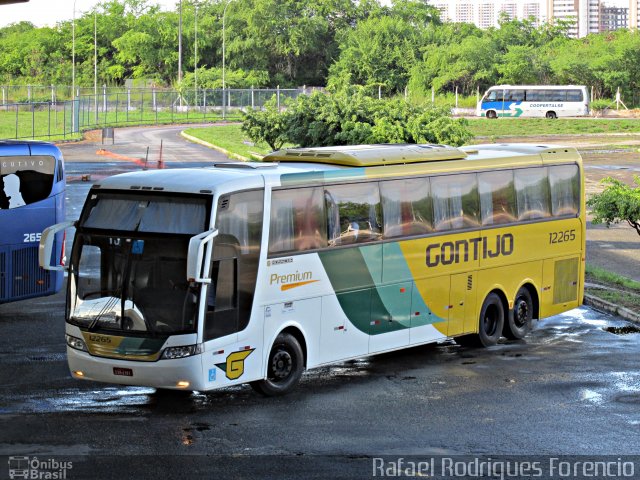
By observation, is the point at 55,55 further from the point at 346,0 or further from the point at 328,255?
the point at 328,255

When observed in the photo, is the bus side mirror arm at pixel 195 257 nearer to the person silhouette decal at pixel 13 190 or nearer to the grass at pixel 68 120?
the person silhouette decal at pixel 13 190

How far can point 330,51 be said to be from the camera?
126 meters

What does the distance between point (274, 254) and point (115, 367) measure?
2.45m

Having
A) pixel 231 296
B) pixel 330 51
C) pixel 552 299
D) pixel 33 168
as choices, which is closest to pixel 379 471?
pixel 231 296

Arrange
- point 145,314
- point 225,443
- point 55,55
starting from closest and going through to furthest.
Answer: point 225,443
point 145,314
point 55,55

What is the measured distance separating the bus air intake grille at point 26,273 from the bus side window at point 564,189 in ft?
29.5

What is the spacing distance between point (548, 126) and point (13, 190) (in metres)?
67.8

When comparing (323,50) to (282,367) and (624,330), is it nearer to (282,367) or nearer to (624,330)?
(624,330)

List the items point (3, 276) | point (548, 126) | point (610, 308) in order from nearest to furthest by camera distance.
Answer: point (3, 276), point (610, 308), point (548, 126)

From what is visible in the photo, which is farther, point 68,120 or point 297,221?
point 68,120

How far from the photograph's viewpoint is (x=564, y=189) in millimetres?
20047

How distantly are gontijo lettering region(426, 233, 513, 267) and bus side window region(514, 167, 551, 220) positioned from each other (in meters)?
0.65

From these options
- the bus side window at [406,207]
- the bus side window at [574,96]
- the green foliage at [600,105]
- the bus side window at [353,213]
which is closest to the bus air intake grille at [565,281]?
the bus side window at [406,207]

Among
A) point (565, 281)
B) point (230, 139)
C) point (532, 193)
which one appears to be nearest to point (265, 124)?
point (565, 281)
